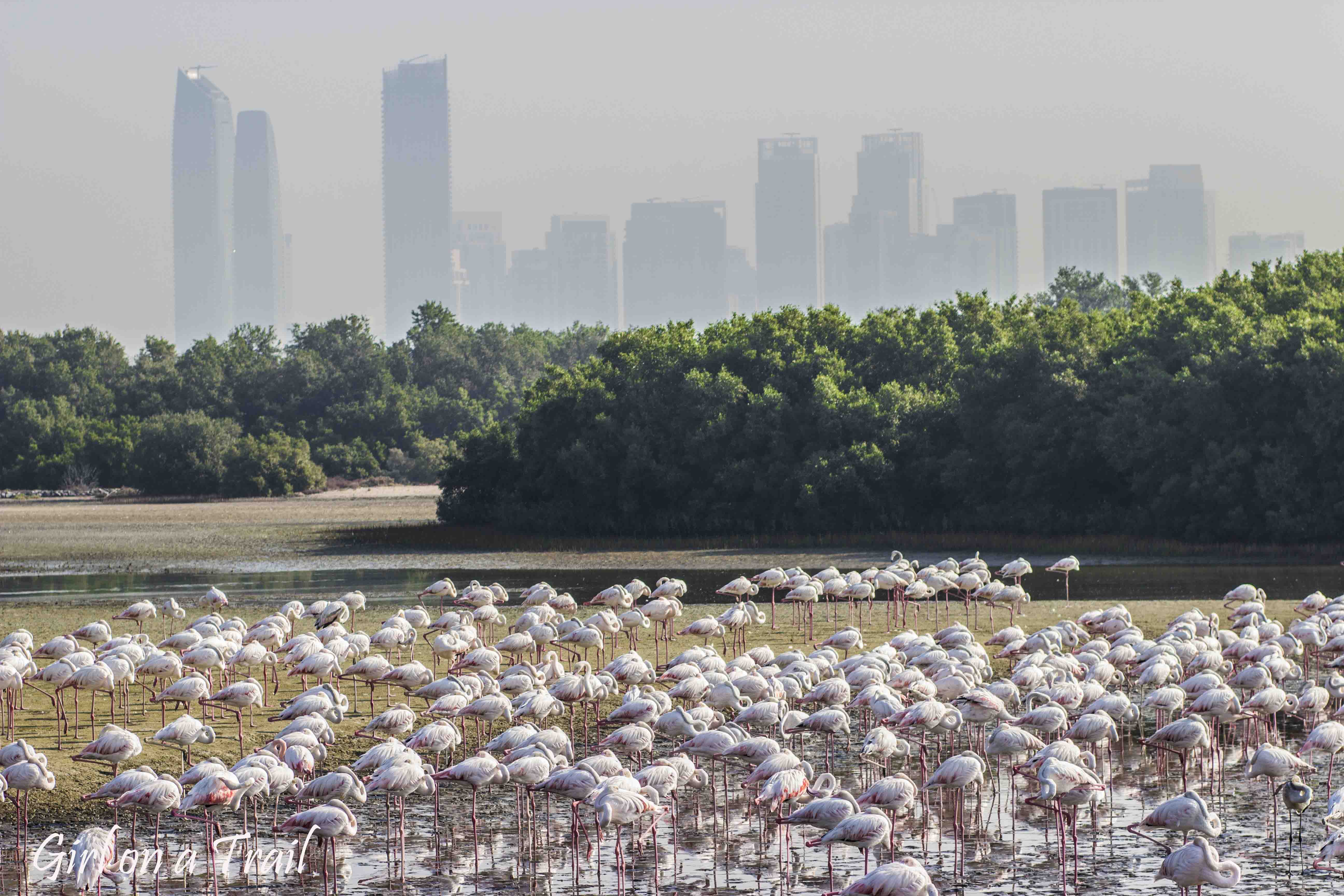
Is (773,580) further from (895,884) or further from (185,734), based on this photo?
(895,884)

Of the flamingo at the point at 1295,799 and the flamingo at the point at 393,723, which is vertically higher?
the flamingo at the point at 393,723

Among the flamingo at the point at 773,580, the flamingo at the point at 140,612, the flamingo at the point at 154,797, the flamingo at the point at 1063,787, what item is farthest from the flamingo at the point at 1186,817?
the flamingo at the point at 140,612

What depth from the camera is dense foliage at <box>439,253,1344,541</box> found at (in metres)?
43.4

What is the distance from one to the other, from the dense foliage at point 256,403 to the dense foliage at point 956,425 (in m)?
36.0

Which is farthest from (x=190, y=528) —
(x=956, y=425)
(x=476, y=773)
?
(x=476, y=773)

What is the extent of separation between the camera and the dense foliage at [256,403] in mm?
92438

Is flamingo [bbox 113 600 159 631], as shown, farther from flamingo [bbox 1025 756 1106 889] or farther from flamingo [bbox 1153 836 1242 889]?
flamingo [bbox 1153 836 1242 889]

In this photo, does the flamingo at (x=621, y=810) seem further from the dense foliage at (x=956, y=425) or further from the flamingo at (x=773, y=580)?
the dense foliage at (x=956, y=425)

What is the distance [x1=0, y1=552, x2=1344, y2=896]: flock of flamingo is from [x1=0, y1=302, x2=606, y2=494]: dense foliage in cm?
7237

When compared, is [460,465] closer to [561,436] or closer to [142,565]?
[561,436]

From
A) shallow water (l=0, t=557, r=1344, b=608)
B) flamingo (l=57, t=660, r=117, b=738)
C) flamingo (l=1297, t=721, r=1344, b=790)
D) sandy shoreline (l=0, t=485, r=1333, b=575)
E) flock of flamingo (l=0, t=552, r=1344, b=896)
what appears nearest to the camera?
flock of flamingo (l=0, t=552, r=1344, b=896)

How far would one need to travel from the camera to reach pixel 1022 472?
160 ft

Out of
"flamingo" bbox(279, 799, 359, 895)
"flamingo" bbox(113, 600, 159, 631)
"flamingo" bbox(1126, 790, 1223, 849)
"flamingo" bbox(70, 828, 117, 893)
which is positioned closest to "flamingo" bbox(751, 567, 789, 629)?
"flamingo" bbox(113, 600, 159, 631)

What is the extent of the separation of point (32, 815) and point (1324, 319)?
39.3 metres
